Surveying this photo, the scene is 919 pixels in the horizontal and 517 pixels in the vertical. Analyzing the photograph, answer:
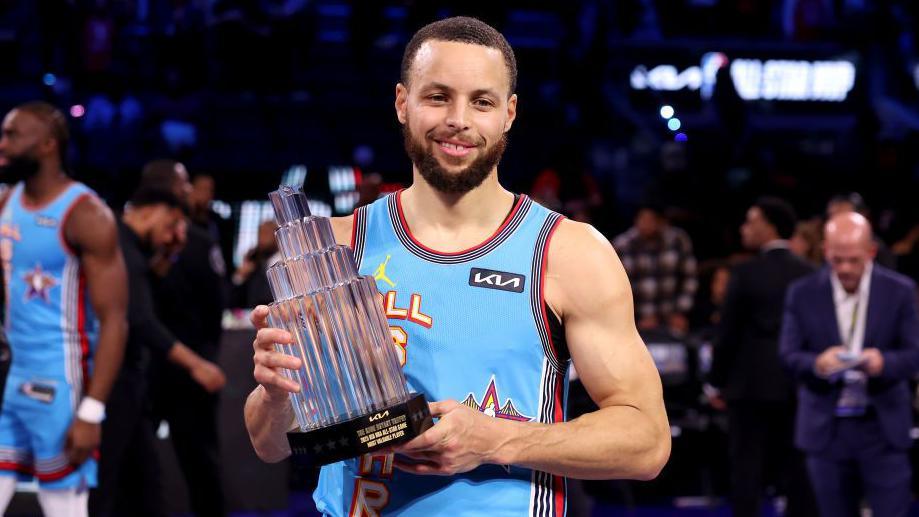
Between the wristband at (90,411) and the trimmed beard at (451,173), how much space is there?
2.71m

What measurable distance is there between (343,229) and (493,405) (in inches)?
21.1

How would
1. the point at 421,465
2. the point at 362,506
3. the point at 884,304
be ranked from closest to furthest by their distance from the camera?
the point at 421,465 < the point at 362,506 < the point at 884,304

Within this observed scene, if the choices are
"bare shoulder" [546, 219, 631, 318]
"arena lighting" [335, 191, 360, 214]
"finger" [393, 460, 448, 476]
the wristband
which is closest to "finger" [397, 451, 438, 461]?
"finger" [393, 460, 448, 476]

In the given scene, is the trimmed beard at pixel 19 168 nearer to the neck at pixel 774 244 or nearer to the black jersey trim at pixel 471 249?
the black jersey trim at pixel 471 249

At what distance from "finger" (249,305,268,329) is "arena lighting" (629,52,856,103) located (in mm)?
12071

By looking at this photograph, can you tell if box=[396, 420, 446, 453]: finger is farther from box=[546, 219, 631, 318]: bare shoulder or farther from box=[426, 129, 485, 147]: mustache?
box=[426, 129, 485, 147]: mustache

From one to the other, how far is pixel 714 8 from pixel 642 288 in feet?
20.2

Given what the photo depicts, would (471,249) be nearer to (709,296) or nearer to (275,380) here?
(275,380)

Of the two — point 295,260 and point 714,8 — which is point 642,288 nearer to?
point 714,8

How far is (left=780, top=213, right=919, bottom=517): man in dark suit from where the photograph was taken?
6207 mm

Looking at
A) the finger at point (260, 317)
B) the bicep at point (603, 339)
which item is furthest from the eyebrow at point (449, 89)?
the finger at point (260, 317)

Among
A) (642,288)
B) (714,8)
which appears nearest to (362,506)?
(642,288)

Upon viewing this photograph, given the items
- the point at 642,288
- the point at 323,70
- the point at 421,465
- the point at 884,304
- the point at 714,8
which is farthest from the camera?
the point at 714,8

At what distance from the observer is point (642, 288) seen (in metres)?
9.68
